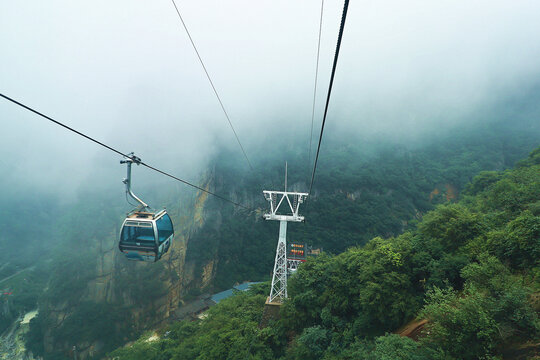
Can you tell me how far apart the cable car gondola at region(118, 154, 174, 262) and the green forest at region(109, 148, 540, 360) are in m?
7.12

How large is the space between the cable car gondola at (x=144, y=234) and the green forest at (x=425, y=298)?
7.12 metres

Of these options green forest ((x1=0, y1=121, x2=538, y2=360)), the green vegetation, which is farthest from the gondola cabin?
the green vegetation

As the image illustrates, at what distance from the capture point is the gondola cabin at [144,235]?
26.6ft

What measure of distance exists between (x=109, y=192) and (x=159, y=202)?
1677 centimetres

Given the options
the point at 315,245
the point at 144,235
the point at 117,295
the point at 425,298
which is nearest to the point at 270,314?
the point at 425,298

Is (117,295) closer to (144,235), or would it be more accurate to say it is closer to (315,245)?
(315,245)

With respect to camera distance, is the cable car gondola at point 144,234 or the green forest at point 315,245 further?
the green forest at point 315,245

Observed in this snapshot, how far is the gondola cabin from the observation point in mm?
8102

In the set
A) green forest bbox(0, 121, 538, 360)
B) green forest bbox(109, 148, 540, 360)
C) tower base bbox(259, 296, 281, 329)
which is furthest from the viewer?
tower base bbox(259, 296, 281, 329)

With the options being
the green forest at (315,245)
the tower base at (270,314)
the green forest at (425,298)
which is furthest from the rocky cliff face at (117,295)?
the tower base at (270,314)

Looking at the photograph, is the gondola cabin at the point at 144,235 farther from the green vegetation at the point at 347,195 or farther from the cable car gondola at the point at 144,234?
the green vegetation at the point at 347,195

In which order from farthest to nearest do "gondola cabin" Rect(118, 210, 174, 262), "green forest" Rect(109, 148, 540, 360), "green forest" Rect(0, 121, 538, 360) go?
"green forest" Rect(0, 121, 538, 360) < "gondola cabin" Rect(118, 210, 174, 262) < "green forest" Rect(109, 148, 540, 360)

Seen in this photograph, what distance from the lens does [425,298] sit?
8430 millimetres

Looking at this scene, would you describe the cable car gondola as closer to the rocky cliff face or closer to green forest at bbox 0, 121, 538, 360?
green forest at bbox 0, 121, 538, 360
